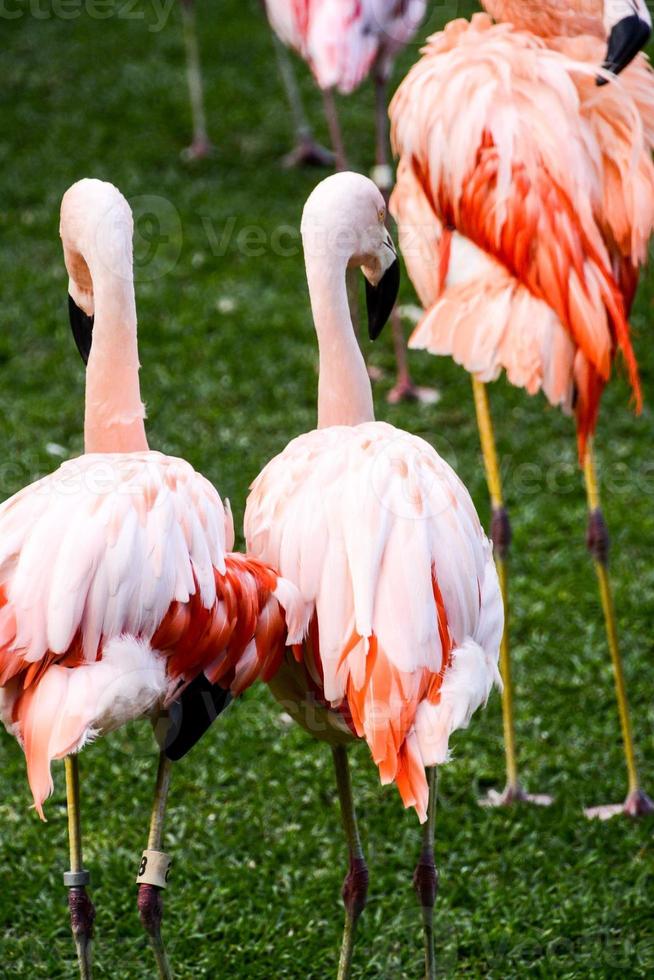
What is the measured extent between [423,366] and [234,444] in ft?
3.64

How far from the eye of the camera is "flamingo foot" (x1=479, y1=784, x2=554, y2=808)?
399 cm

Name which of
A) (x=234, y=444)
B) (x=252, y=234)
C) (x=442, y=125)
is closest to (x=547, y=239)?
(x=442, y=125)

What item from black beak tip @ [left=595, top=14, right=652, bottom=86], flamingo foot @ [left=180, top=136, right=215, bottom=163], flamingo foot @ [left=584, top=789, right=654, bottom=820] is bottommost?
flamingo foot @ [left=180, top=136, right=215, bottom=163]

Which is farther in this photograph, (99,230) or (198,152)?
(198,152)

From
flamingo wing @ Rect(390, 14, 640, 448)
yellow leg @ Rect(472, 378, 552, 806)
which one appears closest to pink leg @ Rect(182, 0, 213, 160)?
flamingo wing @ Rect(390, 14, 640, 448)

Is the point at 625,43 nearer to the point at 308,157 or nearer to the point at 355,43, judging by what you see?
the point at 355,43

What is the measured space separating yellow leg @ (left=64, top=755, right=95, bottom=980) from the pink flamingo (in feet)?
11.9

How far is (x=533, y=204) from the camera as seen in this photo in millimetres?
3520

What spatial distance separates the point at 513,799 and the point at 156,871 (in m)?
1.45

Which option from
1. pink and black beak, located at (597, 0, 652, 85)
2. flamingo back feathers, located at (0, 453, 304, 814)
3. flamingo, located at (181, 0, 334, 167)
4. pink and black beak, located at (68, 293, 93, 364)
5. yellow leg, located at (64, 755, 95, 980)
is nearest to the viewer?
flamingo back feathers, located at (0, 453, 304, 814)

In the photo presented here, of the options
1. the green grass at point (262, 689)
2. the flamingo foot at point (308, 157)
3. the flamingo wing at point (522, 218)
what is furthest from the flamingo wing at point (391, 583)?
the flamingo foot at point (308, 157)

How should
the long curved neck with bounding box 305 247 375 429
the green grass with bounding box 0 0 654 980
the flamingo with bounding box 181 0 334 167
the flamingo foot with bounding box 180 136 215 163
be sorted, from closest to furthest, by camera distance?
the long curved neck with bounding box 305 247 375 429 < the green grass with bounding box 0 0 654 980 < the flamingo with bounding box 181 0 334 167 < the flamingo foot with bounding box 180 136 215 163

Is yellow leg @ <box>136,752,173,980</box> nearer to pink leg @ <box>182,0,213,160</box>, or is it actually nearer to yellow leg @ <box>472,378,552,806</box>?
yellow leg @ <box>472,378,552,806</box>

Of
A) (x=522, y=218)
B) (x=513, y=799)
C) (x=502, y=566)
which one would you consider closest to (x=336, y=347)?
(x=522, y=218)
